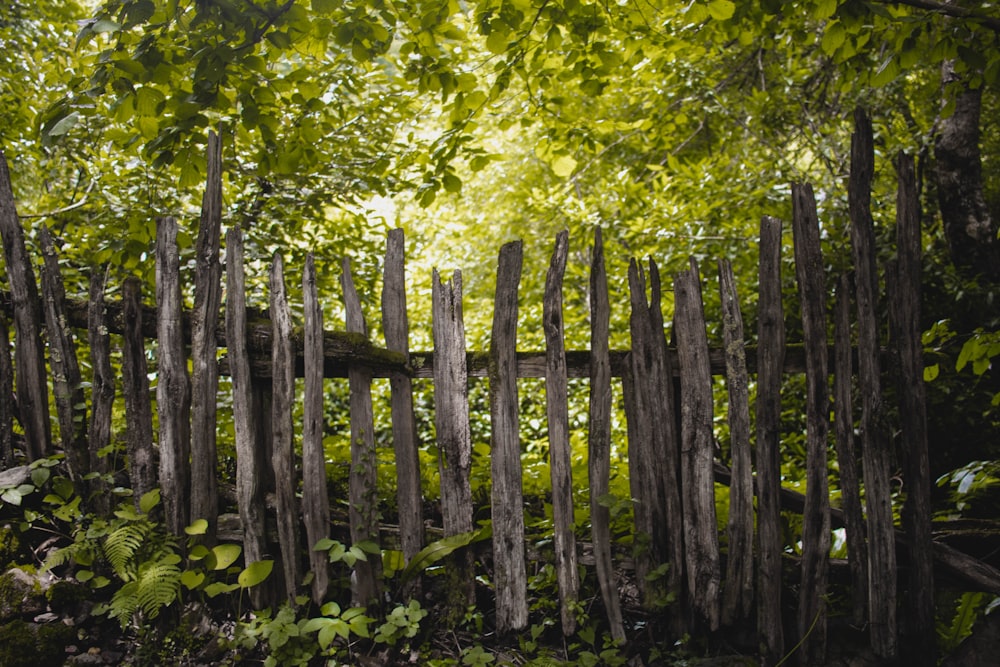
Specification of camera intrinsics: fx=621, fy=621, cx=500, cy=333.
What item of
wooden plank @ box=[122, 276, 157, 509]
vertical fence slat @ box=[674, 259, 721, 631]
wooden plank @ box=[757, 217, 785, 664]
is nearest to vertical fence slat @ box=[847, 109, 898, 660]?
wooden plank @ box=[757, 217, 785, 664]

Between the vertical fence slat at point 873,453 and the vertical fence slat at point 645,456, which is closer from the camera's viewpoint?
the vertical fence slat at point 873,453

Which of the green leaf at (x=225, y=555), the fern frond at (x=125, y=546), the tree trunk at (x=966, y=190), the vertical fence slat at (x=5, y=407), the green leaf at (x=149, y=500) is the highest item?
the tree trunk at (x=966, y=190)

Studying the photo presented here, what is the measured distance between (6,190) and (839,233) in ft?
17.7

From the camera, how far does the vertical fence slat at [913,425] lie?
256cm

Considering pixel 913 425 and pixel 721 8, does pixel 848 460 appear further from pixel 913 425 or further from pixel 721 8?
pixel 721 8

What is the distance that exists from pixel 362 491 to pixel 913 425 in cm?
239

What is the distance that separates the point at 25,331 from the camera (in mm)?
3016

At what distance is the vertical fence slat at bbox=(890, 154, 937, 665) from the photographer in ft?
8.41

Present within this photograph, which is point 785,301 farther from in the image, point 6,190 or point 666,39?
point 6,190

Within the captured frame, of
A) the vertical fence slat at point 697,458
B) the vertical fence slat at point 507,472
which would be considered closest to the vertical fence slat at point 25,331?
the vertical fence slat at point 507,472

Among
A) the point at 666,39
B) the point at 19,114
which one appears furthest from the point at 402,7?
the point at 19,114

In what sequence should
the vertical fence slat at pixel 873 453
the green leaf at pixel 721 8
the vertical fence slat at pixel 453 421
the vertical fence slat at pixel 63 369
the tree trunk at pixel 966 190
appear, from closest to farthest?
the vertical fence slat at pixel 873 453
the vertical fence slat at pixel 453 421
the vertical fence slat at pixel 63 369
the green leaf at pixel 721 8
the tree trunk at pixel 966 190

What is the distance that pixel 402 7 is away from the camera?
11.8 feet

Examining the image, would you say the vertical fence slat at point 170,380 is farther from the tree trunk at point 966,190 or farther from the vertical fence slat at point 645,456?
the tree trunk at point 966,190
